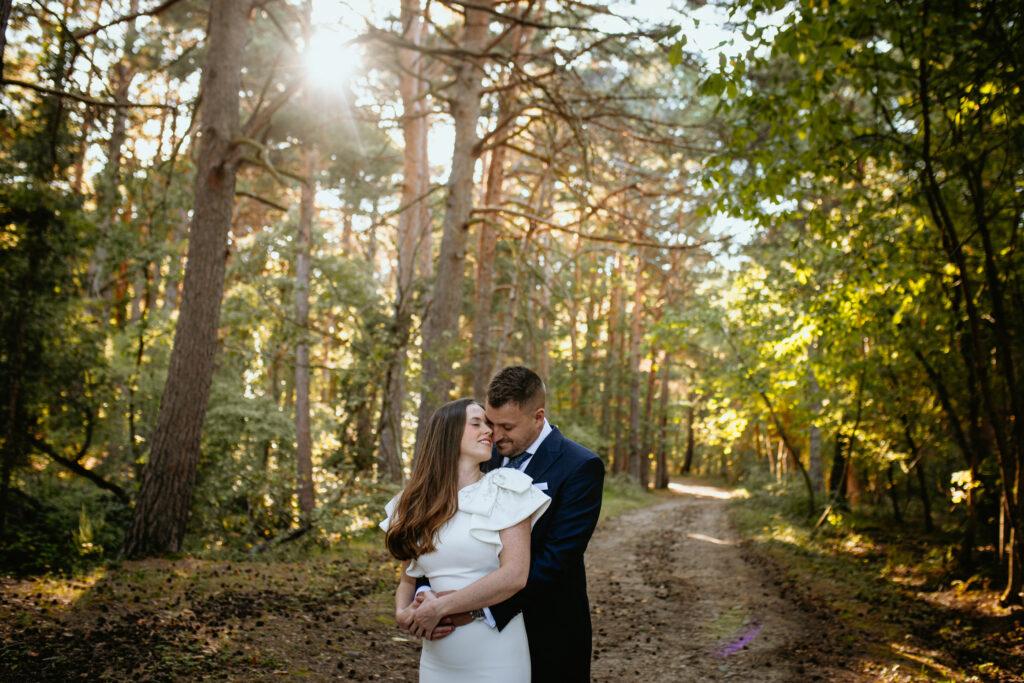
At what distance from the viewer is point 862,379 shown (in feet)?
40.3

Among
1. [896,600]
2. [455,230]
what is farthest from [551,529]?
[455,230]

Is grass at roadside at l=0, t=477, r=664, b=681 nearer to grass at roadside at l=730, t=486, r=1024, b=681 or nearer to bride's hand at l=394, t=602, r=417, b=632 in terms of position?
bride's hand at l=394, t=602, r=417, b=632

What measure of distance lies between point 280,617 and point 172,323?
32.5ft

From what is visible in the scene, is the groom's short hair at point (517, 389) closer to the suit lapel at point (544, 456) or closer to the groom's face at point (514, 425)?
the groom's face at point (514, 425)

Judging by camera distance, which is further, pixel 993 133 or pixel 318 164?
pixel 318 164

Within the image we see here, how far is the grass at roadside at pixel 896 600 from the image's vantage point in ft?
21.1

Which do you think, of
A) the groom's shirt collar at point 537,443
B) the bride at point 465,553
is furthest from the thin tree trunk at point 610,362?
the bride at point 465,553

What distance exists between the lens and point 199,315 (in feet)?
29.9

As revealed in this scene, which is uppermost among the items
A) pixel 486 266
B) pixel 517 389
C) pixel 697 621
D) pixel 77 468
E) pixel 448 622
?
pixel 486 266

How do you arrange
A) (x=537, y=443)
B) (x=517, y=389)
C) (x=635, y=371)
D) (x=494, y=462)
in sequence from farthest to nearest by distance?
(x=635, y=371), (x=494, y=462), (x=537, y=443), (x=517, y=389)

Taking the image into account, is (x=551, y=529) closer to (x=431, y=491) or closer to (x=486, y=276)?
(x=431, y=491)

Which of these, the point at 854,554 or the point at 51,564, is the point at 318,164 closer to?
the point at 51,564

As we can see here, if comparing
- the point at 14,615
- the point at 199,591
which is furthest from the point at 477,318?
the point at 14,615

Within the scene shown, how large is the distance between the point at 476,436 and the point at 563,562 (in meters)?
0.65
